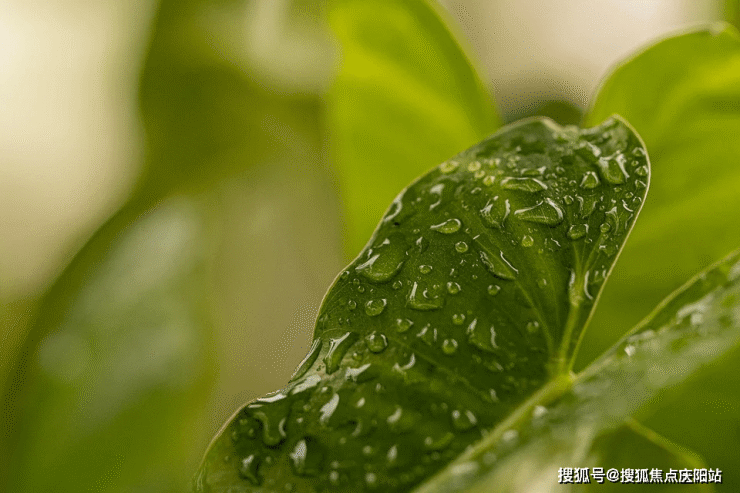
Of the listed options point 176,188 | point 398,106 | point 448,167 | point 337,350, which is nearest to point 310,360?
point 337,350

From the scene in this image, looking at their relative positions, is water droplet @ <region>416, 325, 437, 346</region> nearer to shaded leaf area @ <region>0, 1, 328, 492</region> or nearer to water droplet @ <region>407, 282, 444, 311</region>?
water droplet @ <region>407, 282, 444, 311</region>

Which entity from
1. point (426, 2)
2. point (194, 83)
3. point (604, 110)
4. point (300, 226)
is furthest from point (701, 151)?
point (194, 83)

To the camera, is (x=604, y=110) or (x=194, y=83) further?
(x=194, y=83)

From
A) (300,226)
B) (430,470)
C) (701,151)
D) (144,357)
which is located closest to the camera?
(430,470)

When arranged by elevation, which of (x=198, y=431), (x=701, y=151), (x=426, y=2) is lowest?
(x=198, y=431)

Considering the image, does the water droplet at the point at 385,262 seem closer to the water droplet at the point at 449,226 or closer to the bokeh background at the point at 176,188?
the water droplet at the point at 449,226

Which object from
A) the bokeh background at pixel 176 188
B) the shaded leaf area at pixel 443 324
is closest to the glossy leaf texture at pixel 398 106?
the bokeh background at pixel 176 188

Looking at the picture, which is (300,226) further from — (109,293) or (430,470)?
(430,470)
